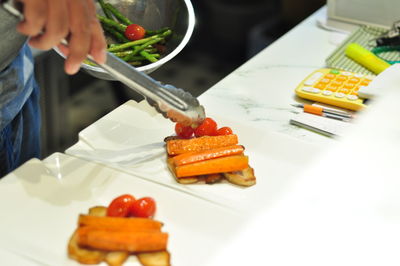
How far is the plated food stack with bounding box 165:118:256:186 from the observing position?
1269 mm

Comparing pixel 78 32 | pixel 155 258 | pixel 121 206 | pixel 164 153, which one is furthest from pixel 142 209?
pixel 78 32

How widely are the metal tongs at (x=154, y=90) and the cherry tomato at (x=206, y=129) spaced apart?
0.08ft

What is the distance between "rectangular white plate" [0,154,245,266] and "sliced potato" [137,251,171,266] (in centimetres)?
1

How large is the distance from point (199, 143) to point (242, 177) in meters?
0.14

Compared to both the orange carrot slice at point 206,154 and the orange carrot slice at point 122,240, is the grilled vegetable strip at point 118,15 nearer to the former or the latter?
the orange carrot slice at point 206,154

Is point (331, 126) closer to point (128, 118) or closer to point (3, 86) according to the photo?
point (128, 118)

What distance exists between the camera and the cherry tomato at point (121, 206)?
1.14 m

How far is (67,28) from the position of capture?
102 cm

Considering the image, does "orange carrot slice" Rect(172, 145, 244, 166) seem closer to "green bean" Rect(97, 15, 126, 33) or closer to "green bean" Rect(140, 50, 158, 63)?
"green bean" Rect(140, 50, 158, 63)

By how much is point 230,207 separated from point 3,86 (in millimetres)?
688

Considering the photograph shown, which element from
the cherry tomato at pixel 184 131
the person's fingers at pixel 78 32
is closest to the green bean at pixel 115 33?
the cherry tomato at pixel 184 131

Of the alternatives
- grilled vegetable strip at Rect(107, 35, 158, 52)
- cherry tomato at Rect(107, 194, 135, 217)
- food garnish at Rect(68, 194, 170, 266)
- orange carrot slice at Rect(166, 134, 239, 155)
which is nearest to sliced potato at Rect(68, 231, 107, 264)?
food garnish at Rect(68, 194, 170, 266)

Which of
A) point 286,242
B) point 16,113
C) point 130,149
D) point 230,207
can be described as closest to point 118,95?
point 16,113

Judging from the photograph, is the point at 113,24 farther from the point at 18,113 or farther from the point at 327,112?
the point at 327,112
